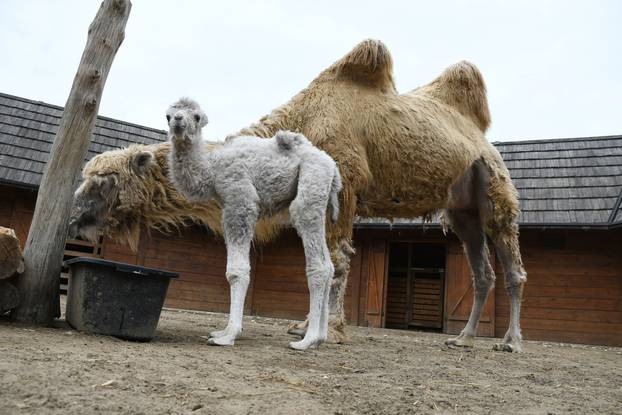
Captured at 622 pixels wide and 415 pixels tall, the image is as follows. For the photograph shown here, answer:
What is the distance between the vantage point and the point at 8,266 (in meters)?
4.08

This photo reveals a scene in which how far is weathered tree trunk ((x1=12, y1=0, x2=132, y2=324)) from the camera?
4.35 meters

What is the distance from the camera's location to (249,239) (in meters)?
3.99

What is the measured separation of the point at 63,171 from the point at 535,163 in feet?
36.9

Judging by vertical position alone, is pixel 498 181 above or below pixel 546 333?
above

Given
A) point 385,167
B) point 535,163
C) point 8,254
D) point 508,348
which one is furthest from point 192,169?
point 535,163

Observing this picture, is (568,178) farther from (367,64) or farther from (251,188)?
(251,188)

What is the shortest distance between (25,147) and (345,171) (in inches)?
391

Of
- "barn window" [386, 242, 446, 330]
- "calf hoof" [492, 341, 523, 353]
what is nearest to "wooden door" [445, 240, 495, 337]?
"barn window" [386, 242, 446, 330]

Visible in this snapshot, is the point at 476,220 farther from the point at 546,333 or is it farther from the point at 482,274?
the point at 546,333

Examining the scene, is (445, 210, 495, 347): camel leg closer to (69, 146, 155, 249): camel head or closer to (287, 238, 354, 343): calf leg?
(287, 238, 354, 343): calf leg

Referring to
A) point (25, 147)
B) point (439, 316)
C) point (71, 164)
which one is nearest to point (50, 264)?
point (71, 164)

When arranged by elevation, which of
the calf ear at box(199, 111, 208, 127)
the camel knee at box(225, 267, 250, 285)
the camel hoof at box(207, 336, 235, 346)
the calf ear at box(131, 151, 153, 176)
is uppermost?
the calf ear at box(199, 111, 208, 127)

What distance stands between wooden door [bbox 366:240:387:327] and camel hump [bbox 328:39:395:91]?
22.9 feet

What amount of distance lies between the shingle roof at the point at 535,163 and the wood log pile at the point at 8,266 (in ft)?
23.0
